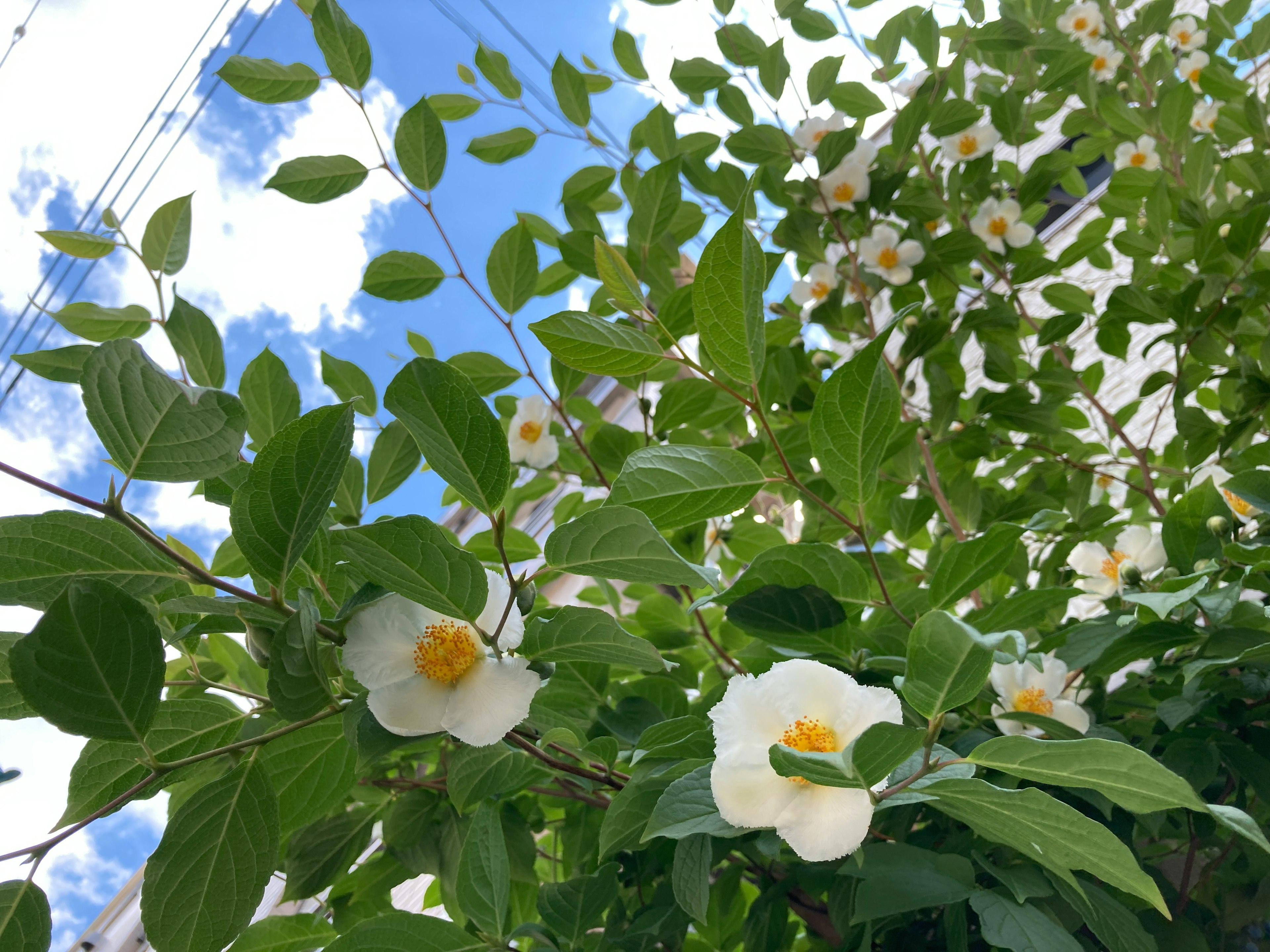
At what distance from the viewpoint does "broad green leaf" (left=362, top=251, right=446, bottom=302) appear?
2.58 feet

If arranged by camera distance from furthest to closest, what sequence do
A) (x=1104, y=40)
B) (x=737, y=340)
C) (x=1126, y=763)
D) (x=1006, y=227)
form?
(x=1104, y=40) → (x=1006, y=227) → (x=737, y=340) → (x=1126, y=763)

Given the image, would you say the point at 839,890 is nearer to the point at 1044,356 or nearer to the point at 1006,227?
the point at 1044,356

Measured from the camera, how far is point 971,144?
126 cm

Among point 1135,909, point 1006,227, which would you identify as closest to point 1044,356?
point 1006,227

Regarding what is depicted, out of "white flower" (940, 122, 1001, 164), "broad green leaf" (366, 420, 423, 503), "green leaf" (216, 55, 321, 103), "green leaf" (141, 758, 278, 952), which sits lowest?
"green leaf" (141, 758, 278, 952)

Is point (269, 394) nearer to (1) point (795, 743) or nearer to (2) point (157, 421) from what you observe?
(2) point (157, 421)

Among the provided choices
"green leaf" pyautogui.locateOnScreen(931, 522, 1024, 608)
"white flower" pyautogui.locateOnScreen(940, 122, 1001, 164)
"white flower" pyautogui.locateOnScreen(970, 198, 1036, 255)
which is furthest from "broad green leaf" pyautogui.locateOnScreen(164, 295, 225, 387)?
"white flower" pyautogui.locateOnScreen(940, 122, 1001, 164)

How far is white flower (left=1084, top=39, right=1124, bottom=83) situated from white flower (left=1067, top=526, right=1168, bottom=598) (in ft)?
3.18

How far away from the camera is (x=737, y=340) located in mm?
436

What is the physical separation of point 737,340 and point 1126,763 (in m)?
0.26

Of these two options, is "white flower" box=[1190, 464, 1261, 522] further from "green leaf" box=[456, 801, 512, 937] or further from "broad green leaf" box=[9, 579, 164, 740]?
"broad green leaf" box=[9, 579, 164, 740]

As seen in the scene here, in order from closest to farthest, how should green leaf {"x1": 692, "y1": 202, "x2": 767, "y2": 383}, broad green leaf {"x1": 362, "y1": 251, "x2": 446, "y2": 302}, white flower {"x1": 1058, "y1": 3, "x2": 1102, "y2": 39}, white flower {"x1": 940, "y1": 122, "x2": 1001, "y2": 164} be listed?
green leaf {"x1": 692, "y1": 202, "x2": 767, "y2": 383} → broad green leaf {"x1": 362, "y1": 251, "x2": 446, "y2": 302} → white flower {"x1": 940, "y1": 122, "x2": 1001, "y2": 164} → white flower {"x1": 1058, "y1": 3, "x2": 1102, "y2": 39}

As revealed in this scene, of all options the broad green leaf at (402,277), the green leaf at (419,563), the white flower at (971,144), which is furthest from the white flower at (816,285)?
the green leaf at (419,563)

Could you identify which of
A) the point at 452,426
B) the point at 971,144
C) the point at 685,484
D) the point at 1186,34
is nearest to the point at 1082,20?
the point at 1186,34
